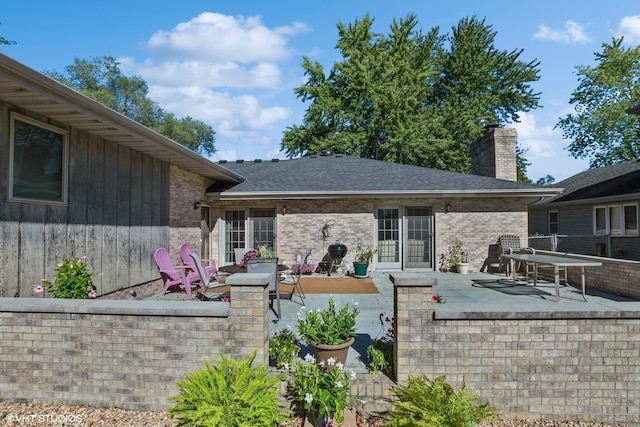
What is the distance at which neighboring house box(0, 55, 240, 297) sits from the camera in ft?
13.1

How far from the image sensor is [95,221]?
5445mm

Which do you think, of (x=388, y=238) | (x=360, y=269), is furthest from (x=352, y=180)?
(x=360, y=269)

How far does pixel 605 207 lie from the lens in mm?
13461

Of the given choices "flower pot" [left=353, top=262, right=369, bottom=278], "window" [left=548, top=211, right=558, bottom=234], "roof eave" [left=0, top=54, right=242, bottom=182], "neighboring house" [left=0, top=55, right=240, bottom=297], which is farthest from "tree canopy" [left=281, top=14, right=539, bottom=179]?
"neighboring house" [left=0, top=55, right=240, bottom=297]

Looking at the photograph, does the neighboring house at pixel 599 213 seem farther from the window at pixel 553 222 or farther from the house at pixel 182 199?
the house at pixel 182 199

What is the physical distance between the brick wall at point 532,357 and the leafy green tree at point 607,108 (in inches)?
1100

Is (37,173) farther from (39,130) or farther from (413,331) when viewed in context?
(413,331)

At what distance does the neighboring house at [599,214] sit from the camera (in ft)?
40.2

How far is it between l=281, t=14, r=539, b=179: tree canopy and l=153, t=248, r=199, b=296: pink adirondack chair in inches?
643

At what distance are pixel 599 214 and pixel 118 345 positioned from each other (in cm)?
1700

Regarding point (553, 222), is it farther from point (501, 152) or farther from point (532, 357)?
point (532, 357)

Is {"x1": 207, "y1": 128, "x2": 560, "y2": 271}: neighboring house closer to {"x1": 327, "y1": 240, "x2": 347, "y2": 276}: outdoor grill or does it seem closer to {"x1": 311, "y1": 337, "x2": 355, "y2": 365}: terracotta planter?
{"x1": 327, "y1": 240, "x2": 347, "y2": 276}: outdoor grill

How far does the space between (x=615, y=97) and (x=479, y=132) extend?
428 inches

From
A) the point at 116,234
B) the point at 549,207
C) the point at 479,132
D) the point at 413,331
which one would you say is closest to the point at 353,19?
the point at 479,132
